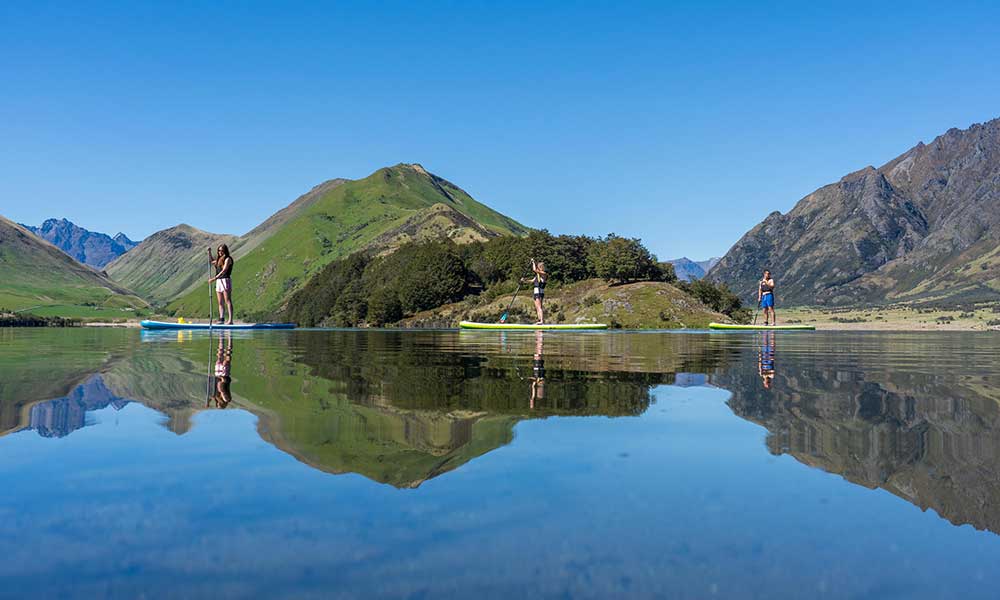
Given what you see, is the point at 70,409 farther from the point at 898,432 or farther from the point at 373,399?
the point at 898,432

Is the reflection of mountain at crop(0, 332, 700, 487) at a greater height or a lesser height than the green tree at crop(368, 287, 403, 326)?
lesser

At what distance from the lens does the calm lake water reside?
15.8 feet

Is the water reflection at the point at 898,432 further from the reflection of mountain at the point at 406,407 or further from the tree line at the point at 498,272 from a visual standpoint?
the tree line at the point at 498,272

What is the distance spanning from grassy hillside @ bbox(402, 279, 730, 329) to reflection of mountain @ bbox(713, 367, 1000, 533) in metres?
96.8

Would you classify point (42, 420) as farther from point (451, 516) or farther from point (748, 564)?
point (748, 564)

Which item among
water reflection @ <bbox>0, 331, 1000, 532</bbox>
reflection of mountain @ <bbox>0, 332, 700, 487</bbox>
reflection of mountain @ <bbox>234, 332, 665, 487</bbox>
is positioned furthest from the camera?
reflection of mountain @ <bbox>0, 332, 700, 487</bbox>

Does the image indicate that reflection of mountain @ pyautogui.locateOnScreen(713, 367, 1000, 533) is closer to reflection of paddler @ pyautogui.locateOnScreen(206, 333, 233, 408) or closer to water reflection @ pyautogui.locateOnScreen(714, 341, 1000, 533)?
water reflection @ pyautogui.locateOnScreen(714, 341, 1000, 533)

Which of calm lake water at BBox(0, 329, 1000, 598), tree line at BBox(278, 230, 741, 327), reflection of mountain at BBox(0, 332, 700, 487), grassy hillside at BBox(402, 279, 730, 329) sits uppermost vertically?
tree line at BBox(278, 230, 741, 327)

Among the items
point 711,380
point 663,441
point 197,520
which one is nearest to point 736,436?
point 663,441

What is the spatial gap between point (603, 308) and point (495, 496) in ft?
410

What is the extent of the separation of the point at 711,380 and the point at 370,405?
9381mm

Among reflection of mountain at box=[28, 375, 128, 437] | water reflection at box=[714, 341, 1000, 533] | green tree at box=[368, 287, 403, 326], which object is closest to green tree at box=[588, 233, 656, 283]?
green tree at box=[368, 287, 403, 326]

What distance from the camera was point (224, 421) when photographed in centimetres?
1047

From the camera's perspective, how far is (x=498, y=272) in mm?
173750
